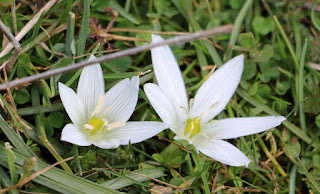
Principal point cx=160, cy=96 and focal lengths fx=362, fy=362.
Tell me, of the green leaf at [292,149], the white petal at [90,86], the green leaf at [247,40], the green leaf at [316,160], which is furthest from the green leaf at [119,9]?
the green leaf at [316,160]

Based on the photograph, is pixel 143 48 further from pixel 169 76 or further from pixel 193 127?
pixel 193 127

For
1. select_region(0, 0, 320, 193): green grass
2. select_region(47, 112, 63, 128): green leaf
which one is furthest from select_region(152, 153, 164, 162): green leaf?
select_region(47, 112, 63, 128): green leaf


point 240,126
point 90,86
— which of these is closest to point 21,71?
point 90,86

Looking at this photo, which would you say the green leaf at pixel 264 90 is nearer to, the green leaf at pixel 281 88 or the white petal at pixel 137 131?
the green leaf at pixel 281 88

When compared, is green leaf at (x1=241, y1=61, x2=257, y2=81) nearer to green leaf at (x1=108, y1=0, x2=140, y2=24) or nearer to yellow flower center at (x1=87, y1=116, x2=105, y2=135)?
green leaf at (x1=108, y1=0, x2=140, y2=24)

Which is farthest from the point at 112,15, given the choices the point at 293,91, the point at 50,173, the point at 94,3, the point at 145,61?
the point at 293,91

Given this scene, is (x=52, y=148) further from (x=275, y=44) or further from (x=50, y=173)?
(x=275, y=44)

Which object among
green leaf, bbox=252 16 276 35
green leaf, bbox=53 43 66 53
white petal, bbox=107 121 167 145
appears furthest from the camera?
green leaf, bbox=252 16 276 35
